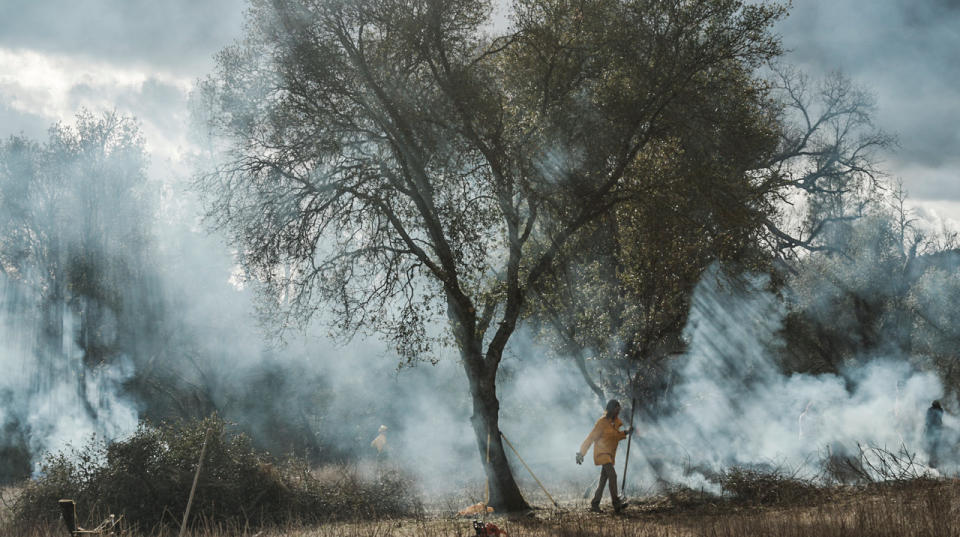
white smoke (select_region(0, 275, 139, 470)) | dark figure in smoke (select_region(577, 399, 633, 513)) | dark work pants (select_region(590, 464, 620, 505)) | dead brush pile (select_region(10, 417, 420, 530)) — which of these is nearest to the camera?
dark work pants (select_region(590, 464, 620, 505))

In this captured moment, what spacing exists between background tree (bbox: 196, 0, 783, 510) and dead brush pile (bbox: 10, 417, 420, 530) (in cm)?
310

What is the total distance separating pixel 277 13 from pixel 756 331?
738 inches

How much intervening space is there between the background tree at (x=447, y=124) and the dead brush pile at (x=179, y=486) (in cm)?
310

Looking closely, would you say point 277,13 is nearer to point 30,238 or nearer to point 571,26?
point 571,26

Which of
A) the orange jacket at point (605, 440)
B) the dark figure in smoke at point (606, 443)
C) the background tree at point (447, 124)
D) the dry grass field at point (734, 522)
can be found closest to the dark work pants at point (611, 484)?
the dark figure in smoke at point (606, 443)

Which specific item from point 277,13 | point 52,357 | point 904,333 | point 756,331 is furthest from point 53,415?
point 904,333

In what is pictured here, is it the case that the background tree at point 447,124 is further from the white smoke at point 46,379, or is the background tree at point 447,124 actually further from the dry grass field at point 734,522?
the white smoke at point 46,379

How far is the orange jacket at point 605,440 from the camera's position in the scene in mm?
12438

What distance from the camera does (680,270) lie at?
16.3 meters

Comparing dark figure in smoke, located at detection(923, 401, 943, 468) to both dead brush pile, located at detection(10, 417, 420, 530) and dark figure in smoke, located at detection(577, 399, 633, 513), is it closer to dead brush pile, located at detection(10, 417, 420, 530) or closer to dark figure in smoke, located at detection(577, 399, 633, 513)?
dark figure in smoke, located at detection(577, 399, 633, 513)

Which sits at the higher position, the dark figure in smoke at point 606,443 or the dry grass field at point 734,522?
the dark figure in smoke at point 606,443

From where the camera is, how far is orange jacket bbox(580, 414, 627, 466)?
12.4 meters

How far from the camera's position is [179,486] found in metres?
12.5

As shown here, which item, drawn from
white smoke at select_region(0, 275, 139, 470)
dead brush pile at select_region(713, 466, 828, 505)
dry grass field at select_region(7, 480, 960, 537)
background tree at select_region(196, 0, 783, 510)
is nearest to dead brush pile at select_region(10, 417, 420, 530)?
dry grass field at select_region(7, 480, 960, 537)
